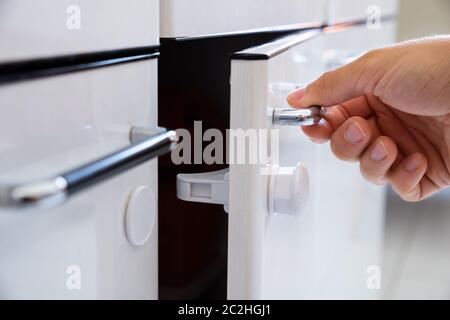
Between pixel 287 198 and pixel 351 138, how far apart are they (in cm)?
19

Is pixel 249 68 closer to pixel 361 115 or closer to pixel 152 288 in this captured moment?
pixel 152 288

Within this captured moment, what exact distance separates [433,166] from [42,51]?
49 cm

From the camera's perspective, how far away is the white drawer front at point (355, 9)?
0.78m

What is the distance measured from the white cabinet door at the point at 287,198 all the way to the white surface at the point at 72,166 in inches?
2.3

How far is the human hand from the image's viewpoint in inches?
18.7

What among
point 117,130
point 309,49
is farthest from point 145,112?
point 309,49

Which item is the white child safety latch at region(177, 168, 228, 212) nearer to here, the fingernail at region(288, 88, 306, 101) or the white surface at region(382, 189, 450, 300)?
the fingernail at region(288, 88, 306, 101)

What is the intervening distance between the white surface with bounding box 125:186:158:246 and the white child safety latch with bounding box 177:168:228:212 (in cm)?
4

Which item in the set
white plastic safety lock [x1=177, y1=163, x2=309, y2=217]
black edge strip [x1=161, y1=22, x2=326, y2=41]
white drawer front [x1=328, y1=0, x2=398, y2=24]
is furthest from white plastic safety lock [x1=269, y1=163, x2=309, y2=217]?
white drawer front [x1=328, y1=0, x2=398, y2=24]

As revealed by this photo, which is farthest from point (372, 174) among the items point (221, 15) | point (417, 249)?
point (417, 249)

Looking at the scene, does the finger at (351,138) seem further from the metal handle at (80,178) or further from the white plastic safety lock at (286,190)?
the metal handle at (80,178)

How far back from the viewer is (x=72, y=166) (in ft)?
0.91

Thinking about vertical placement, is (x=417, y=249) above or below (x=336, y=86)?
below

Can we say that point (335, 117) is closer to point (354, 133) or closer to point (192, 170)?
point (354, 133)
